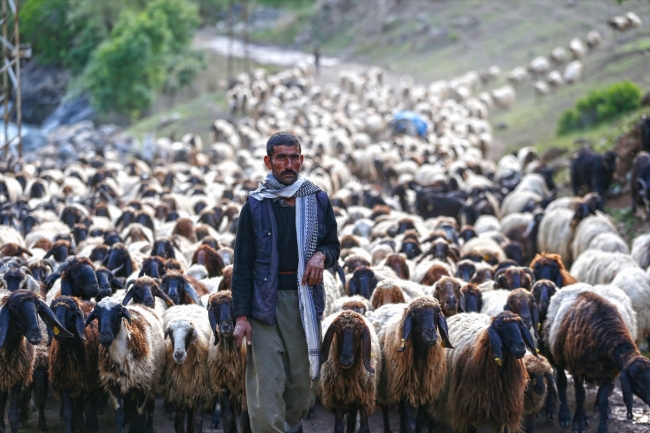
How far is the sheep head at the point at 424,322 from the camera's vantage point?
7.07m

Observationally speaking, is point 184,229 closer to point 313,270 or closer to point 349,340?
point 349,340

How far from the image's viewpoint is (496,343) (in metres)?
6.91

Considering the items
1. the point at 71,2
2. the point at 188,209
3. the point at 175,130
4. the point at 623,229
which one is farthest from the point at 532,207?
the point at 71,2

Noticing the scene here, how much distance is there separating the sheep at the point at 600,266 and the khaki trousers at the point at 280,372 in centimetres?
619

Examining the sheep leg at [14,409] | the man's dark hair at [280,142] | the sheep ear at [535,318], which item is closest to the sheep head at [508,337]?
the sheep ear at [535,318]

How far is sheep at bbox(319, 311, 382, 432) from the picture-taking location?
6.93 metres

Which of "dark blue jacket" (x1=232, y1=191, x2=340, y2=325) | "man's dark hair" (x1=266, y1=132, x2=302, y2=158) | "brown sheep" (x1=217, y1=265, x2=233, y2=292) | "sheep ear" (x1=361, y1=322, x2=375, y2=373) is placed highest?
"man's dark hair" (x1=266, y1=132, x2=302, y2=158)

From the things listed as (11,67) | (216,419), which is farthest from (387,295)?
(11,67)

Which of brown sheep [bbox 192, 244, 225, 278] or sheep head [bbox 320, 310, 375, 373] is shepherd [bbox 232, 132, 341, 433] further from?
brown sheep [bbox 192, 244, 225, 278]

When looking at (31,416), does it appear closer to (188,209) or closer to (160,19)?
(188,209)

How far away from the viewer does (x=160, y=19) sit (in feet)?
132

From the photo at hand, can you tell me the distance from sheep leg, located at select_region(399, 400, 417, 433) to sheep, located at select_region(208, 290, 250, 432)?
1413 millimetres

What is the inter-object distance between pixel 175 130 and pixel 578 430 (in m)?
26.6

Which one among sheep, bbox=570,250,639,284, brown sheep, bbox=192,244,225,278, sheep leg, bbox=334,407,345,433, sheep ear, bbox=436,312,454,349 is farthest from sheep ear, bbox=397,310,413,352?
sheep, bbox=570,250,639,284
